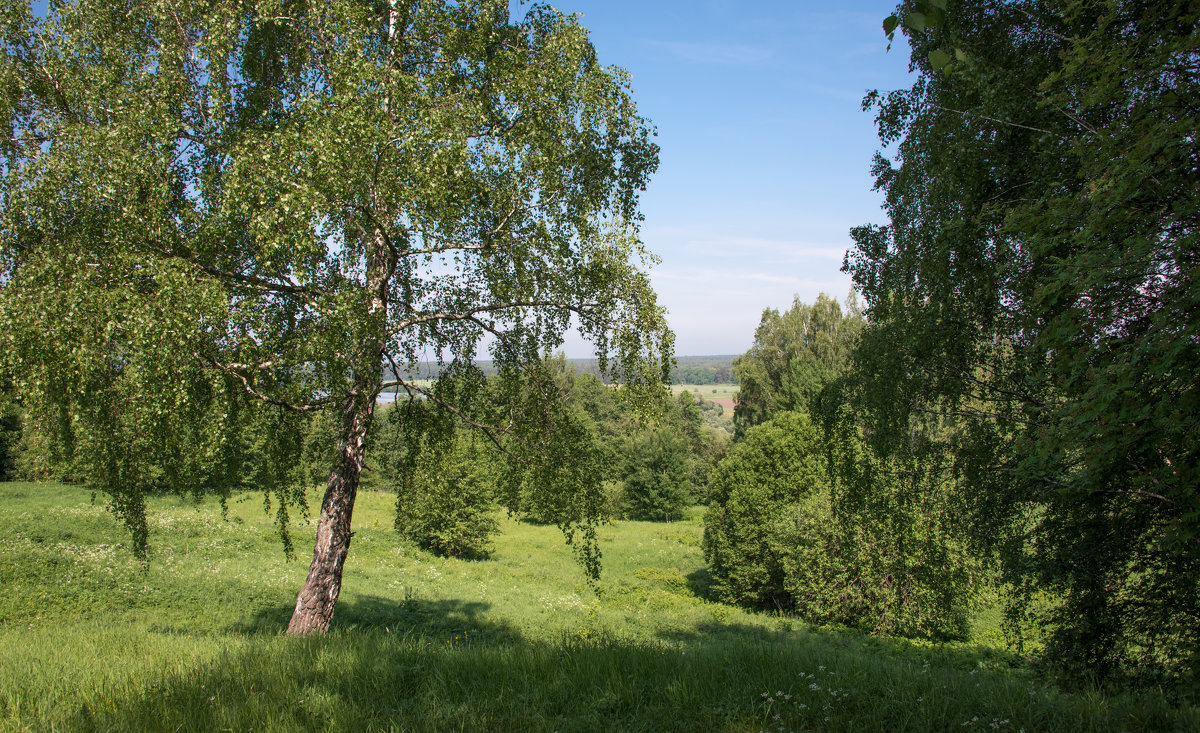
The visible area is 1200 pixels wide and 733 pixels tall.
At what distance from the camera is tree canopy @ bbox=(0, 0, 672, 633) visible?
6488mm

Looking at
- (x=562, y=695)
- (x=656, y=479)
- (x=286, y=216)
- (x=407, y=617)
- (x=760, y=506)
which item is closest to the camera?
(x=562, y=695)

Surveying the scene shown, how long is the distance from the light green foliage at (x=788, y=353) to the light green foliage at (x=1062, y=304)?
36645 mm

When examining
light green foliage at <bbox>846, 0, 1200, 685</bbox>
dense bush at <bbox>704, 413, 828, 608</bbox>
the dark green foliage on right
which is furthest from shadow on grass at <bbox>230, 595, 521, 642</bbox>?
the dark green foliage on right

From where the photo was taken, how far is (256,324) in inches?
266

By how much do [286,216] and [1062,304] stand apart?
8379 millimetres

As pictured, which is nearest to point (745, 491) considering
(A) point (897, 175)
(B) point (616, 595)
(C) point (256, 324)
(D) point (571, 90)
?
(B) point (616, 595)

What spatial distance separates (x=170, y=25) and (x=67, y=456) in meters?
5.77

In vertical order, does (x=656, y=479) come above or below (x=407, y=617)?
below

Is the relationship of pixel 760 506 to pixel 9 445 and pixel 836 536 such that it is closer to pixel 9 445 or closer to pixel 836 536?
pixel 836 536

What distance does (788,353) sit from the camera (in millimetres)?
48625

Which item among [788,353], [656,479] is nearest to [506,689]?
[788,353]

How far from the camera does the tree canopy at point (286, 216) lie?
6488 millimetres

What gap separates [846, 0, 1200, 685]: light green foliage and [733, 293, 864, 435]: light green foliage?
36645 millimetres

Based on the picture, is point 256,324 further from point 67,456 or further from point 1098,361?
point 1098,361
